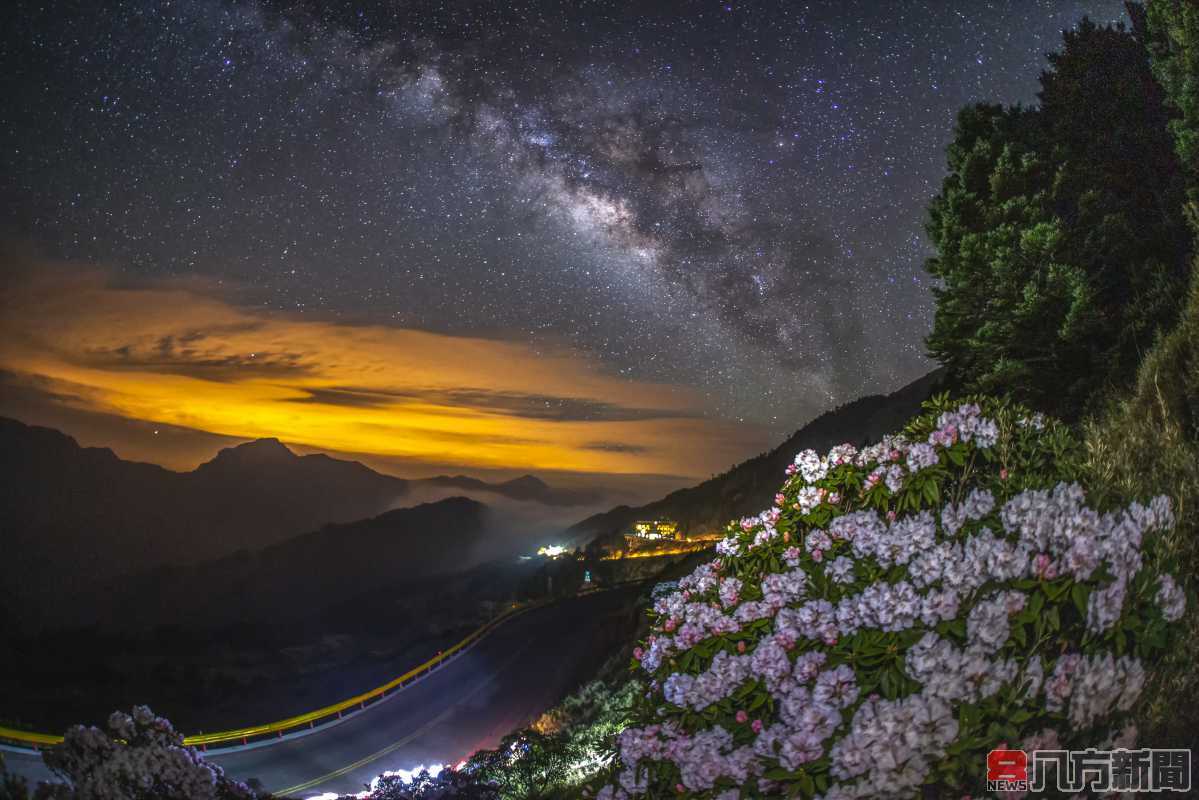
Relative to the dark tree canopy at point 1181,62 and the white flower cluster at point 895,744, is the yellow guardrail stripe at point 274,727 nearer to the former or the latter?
the white flower cluster at point 895,744

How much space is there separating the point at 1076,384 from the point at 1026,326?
1.55m

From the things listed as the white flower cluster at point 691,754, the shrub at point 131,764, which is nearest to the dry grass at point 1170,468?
the white flower cluster at point 691,754

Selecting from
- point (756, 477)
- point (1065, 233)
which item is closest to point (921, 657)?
point (1065, 233)

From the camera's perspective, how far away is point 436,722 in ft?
83.3

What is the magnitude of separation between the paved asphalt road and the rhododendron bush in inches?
675

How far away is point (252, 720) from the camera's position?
137ft

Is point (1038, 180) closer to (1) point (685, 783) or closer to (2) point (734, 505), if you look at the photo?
(1) point (685, 783)

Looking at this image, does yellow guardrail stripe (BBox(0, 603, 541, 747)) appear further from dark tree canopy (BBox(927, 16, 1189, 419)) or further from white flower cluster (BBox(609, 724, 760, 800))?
dark tree canopy (BBox(927, 16, 1189, 419))

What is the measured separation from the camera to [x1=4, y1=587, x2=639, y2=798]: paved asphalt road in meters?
21.3

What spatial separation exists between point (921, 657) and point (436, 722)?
24.6 meters

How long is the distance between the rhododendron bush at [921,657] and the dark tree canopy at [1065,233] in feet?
38.7

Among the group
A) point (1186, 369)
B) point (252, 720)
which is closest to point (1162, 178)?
point (1186, 369)

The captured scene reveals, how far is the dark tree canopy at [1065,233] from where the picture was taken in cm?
1530

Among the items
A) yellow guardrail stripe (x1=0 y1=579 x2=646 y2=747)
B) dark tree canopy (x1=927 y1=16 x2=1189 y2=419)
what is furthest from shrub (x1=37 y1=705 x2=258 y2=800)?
dark tree canopy (x1=927 y1=16 x2=1189 y2=419)
